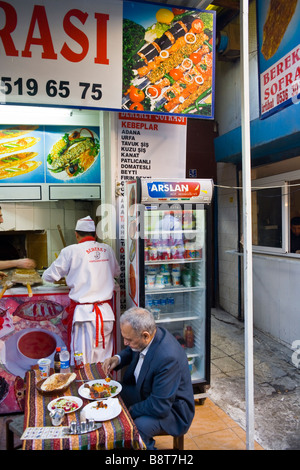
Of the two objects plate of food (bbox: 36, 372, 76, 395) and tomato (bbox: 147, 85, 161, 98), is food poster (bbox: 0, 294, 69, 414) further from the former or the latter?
tomato (bbox: 147, 85, 161, 98)

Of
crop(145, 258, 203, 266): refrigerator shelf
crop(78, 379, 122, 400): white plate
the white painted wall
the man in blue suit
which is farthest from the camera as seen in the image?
the white painted wall

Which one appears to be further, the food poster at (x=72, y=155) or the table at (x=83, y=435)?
the food poster at (x=72, y=155)

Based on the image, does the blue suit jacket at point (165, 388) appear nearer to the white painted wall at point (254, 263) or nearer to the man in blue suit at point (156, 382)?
the man in blue suit at point (156, 382)

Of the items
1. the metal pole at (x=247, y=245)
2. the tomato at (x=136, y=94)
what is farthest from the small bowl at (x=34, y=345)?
the tomato at (x=136, y=94)

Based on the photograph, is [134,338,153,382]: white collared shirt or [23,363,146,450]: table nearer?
[23,363,146,450]: table

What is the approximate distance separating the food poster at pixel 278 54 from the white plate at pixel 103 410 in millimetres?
3181

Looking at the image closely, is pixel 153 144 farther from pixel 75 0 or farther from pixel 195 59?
pixel 75 0

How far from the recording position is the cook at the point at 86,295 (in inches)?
147

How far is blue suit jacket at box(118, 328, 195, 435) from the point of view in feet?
7.88

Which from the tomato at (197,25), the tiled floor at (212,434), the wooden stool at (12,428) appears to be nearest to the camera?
the wooden stool at (12,428)

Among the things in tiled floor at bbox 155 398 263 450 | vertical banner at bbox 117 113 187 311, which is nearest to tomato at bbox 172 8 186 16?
vertical banner at bbox 117 113 187 311

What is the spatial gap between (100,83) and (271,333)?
4.88 meters

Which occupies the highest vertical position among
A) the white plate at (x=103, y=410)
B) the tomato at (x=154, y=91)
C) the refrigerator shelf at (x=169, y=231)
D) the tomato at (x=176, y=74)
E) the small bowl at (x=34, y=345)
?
the tomato at (x=176, y=74)
